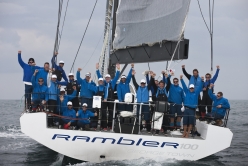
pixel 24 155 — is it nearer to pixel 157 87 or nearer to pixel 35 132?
pixel 35 132

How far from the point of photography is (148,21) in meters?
11.0

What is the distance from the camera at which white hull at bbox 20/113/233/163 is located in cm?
961

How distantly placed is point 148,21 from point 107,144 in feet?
11.1

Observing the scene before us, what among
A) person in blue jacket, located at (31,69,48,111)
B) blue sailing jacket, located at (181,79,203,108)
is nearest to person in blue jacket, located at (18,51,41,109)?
person in blue jacket, located at (31,69,48,111)

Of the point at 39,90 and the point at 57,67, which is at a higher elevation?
the point at 57,67

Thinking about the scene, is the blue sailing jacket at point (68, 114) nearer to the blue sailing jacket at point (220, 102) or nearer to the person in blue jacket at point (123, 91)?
the person in blue jacket at point (123, 91)

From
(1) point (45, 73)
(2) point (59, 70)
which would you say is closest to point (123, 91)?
(1) point (45, 73)

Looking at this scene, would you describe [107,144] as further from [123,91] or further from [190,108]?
[190,108]

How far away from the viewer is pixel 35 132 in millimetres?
9711

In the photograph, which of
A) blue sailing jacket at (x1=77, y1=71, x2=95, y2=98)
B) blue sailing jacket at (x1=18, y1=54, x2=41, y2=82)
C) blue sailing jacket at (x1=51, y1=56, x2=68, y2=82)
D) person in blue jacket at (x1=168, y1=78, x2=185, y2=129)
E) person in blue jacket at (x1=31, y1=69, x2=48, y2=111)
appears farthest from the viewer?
blue sailing jacket at (x1=51, y1=56, x2=68, y2=82)

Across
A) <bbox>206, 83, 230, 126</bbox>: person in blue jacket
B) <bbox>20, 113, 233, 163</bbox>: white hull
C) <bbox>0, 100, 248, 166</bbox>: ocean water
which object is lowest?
<bbox>0, 100, 248, 166</bbox>: ocean water

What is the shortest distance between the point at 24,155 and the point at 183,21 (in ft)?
21.1

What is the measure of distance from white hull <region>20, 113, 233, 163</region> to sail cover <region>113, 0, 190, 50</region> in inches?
95.5

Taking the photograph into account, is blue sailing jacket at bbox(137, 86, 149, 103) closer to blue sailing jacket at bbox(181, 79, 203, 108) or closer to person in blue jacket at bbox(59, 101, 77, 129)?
blue sailing jacket at bbox(181, 79, 203, 108)
